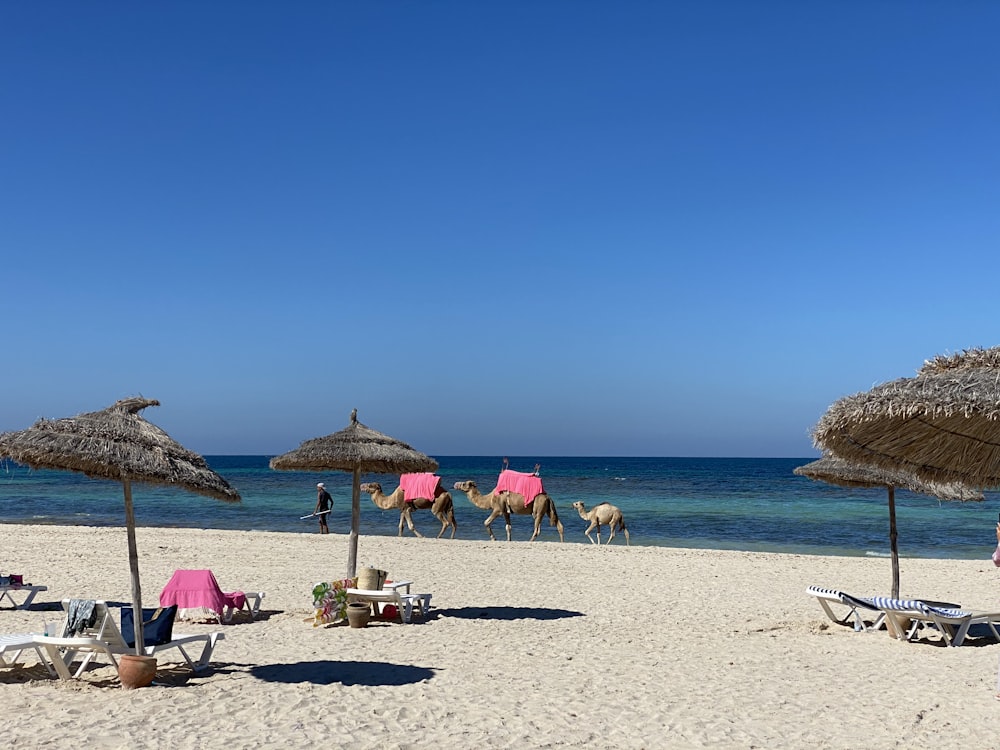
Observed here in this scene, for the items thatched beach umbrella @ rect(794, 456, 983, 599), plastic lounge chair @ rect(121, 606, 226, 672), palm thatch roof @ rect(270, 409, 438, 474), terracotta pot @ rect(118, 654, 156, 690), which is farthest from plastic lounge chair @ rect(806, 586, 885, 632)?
terracotta pot @ rect(118, 654, 156, 690)

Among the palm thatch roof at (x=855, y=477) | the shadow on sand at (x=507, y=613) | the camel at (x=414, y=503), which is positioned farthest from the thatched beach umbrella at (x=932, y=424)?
the camel at (x=414, y=503)

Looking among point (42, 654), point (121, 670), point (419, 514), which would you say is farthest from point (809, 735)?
point (419, 514)

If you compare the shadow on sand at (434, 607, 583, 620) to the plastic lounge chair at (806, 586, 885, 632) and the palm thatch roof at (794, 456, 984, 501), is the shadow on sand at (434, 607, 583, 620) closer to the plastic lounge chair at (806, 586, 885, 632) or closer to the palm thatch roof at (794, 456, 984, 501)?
the plastic lounge chair at (806, 586, 885, 632)

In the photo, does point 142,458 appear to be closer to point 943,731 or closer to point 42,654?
point 42,654

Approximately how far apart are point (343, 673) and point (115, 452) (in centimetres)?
266

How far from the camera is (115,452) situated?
6723mm

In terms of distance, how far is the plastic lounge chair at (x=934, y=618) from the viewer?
29.3ft


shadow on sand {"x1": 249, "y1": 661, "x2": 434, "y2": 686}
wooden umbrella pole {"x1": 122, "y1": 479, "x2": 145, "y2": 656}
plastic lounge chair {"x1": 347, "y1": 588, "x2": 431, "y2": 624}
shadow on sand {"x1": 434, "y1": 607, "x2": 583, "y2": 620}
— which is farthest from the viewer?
shadow on sand {"x1": 434, "y1": 607, "x2": 583, "y2": 620}

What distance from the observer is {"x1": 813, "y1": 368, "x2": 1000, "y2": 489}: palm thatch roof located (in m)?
5.44

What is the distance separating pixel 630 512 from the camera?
36.2m

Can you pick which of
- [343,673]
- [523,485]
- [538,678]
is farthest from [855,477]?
[523,485]

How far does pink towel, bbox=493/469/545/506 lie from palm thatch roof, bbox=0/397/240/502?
16.1 metres

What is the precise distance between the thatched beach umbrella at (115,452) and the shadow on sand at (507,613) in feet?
14.2

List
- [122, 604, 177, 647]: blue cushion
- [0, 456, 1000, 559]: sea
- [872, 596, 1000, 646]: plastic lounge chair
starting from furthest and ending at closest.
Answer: [0, 456, 1000, 559]: sea, [872, 596, 1000, 646]: plastic lounge chair, [122, 604, 177, 647]: blue cushion
